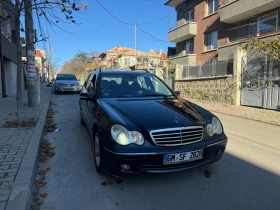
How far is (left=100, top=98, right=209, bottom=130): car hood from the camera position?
3117 mm

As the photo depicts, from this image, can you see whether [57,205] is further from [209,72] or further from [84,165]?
[209,72]

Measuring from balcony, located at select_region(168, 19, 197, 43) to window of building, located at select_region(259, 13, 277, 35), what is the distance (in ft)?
22.1

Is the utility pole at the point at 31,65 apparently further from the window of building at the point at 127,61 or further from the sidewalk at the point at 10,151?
the window of building at the point at 127,61

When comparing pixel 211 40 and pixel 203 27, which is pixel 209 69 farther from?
pixel 203 27

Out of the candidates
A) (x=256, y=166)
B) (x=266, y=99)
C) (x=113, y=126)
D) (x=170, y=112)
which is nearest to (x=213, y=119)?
(x=170, y=112)

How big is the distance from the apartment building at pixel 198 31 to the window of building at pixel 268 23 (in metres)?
3.02

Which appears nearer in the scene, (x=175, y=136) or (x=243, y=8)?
(x=175, y=136)

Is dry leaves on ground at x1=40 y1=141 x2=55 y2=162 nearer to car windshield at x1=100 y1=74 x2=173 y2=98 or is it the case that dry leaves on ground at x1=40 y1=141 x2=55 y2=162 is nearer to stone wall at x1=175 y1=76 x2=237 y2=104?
car windshield at x1=100 y1=74 x2=173 y2=98

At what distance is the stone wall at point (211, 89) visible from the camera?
12.2m

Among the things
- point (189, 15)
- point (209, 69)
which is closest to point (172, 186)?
point (209, 69)

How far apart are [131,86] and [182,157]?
6.96 ft

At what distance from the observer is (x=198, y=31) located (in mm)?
21438

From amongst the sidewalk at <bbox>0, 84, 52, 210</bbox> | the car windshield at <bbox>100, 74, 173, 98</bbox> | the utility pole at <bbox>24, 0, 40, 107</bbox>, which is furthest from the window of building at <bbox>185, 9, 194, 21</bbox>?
the sidewalk at <bbox>0, 84, 52, 210</bbox>

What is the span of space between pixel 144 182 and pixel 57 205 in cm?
117
